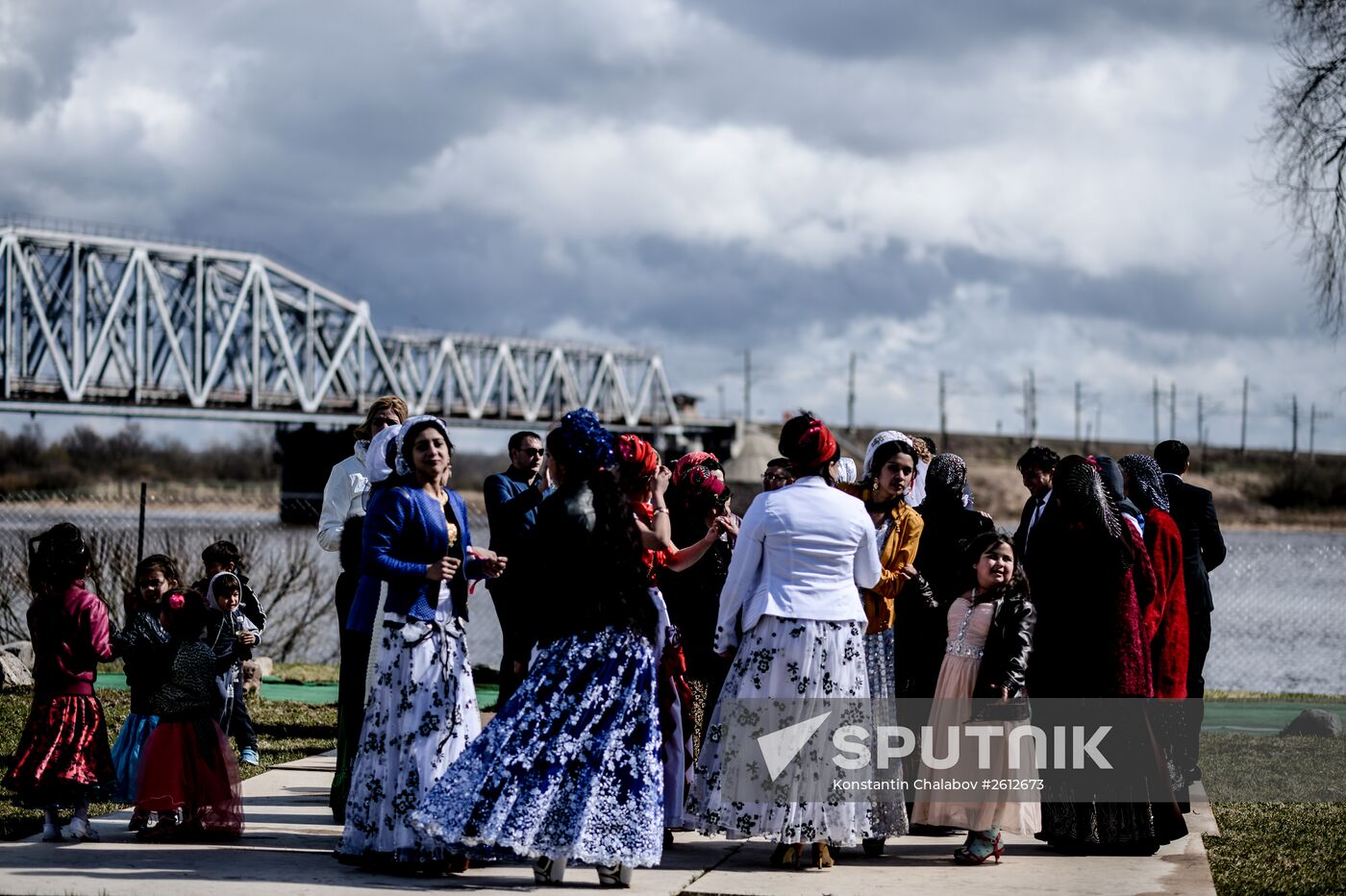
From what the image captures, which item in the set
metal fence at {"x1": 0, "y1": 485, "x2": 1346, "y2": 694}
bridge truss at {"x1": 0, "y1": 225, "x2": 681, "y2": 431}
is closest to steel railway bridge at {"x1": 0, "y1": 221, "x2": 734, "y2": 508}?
bridge truss at {"x1": 0, "y1": 225, "x2": 681, "y2": 431}

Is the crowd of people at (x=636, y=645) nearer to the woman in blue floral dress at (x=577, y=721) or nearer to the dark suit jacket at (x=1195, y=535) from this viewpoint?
the woman in blue floral dress at (x=577, y=721)

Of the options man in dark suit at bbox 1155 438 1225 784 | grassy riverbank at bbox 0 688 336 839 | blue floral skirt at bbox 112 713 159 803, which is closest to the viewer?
blue floral skirt at bbox 112 713 159 803

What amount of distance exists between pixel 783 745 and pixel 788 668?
12.4 inches

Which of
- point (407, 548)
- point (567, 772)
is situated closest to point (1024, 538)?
point (567, 772)

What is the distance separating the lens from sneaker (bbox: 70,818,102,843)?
22.6 ft

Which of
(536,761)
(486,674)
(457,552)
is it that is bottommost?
(486,674)

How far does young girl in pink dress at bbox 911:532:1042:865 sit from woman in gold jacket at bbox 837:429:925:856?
10.8 inches

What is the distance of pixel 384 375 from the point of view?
10888cm

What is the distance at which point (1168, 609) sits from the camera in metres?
7.80

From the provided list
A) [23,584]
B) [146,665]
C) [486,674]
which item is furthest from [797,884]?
[23,584]

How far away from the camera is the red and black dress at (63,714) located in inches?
268

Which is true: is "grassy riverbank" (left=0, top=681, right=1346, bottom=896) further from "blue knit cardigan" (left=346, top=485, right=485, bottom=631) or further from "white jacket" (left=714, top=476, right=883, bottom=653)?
"blue knit cardigan" (left=346, top=485, right=485, bottom=631)

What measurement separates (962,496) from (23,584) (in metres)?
12.4

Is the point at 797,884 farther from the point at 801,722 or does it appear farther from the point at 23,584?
the point at 23,584
